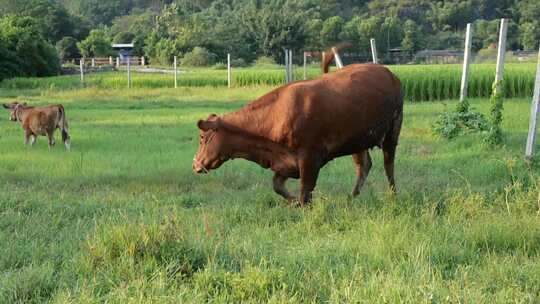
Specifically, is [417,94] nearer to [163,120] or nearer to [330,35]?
[163,120]

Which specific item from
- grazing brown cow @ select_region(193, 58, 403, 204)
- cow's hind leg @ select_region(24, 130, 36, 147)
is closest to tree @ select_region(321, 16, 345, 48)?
cow's hind leg @ select_region(24, 130, 36, 147)

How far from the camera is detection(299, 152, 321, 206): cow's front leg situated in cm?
693

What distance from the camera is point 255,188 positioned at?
8.09m

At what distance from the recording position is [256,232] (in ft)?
18.9

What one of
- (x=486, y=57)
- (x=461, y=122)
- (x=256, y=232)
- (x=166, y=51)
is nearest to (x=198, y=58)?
(x=166, y=51)

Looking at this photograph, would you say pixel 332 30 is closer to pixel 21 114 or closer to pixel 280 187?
pixel 21 114

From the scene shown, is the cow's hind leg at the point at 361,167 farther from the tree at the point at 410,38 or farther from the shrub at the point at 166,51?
the tree at the point at 410,38

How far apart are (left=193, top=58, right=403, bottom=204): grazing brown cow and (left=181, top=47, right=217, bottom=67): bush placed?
47.8 m

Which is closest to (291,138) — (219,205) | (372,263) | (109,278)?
(219,205)

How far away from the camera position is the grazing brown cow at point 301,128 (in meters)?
6.93

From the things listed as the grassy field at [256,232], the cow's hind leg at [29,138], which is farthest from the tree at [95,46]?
the grassy field at [256,232]

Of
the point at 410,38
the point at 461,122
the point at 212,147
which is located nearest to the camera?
the point at 212,147

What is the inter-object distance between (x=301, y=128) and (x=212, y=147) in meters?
1.02

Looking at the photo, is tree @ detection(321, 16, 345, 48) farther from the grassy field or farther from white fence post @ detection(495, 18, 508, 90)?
the grassy field
